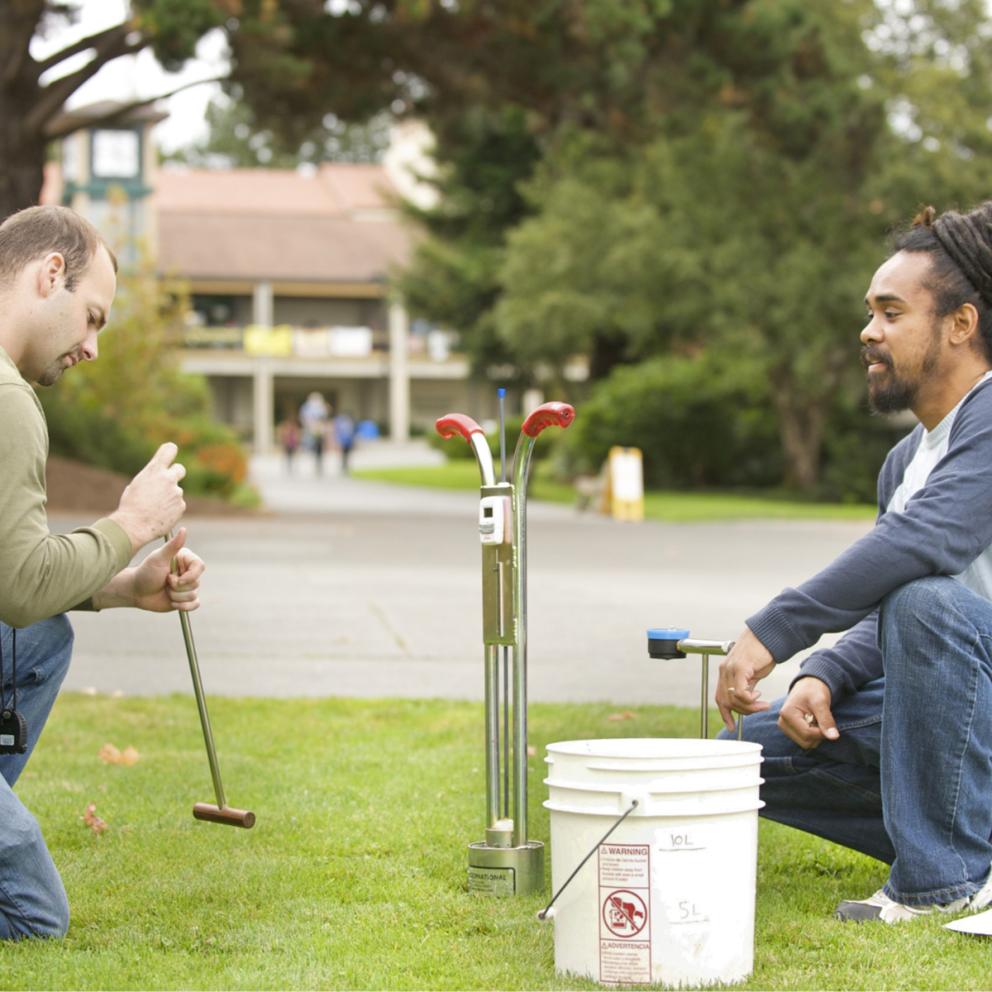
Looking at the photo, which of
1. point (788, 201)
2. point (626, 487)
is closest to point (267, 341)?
point (788, 201)

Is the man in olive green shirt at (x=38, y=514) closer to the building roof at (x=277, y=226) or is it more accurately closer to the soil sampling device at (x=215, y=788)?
the soil sampling device at (x=215, y=788)

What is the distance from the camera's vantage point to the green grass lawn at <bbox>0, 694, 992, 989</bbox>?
3.48 meters

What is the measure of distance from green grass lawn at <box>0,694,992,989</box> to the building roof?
58.3 meters

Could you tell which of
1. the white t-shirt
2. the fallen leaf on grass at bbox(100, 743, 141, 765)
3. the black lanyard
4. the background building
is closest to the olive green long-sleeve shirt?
the black lanyard

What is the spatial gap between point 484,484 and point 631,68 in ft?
58.9

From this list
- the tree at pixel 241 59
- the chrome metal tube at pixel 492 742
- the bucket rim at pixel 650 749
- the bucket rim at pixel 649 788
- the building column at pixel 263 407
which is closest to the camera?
the bucket rim at pixel 649 788

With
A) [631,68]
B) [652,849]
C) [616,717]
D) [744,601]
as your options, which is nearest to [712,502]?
[631,68]

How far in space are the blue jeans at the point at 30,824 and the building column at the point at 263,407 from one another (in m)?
61.9

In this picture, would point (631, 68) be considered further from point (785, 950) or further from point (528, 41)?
point (785, 950)

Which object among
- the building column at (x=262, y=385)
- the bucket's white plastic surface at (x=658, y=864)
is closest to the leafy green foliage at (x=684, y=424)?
Result: the bucket's white plastic surface at (x=658, y=864)

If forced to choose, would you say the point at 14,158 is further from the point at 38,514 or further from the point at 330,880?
the point at 38,514

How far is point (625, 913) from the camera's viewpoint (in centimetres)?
328

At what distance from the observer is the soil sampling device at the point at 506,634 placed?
398 cm

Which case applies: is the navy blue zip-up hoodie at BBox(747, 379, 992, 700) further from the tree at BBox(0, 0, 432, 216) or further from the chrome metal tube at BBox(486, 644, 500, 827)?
the tree at BBox(0, 0, 432, 216)
